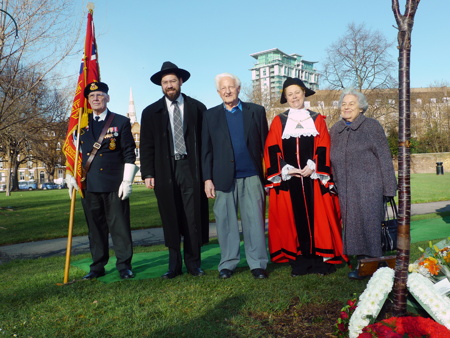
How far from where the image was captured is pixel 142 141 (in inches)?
A: 209

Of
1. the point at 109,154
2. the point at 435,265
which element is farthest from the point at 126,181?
the point at 435,265

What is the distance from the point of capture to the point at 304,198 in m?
5.03

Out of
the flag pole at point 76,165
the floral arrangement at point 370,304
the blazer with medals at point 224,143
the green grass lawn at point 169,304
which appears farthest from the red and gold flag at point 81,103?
the floral arrangement at point 370,304

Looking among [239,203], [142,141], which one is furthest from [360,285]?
[142,141]

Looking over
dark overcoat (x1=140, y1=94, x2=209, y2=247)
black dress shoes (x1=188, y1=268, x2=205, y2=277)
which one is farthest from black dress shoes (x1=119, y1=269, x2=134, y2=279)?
black dress shoes (x1=188, y1=268, x2=205, y2=277)

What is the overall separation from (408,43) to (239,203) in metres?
2.98

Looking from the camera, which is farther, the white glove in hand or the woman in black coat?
the white glove in hand

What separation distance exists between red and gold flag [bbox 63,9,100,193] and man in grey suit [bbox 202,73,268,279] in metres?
1.46

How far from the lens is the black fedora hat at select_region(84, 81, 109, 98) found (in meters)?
5.27

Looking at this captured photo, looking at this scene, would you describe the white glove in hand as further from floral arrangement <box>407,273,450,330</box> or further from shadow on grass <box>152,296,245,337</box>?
floral arrangement <box>407,273,450,330</box>

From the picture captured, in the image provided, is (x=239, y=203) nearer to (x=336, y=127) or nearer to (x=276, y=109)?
(x=336, y=127)

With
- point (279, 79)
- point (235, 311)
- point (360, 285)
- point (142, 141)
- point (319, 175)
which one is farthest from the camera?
point (279, 79)

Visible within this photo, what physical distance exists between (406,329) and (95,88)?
4.18m

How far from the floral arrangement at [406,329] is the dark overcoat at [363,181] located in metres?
2.33
